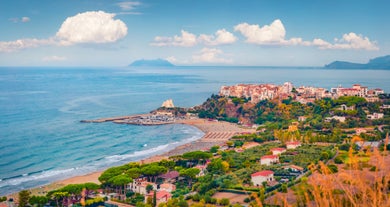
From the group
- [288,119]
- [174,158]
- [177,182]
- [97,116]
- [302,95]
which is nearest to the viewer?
[177,182]

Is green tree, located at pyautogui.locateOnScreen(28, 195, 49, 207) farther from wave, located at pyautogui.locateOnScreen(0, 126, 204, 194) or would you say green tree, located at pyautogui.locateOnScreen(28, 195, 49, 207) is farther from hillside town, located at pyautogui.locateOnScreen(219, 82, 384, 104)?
hillside town, located at pyautogui.locateOnScreen(219, 82, 384, 104)

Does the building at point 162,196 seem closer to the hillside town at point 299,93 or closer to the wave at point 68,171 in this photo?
the wave at point 68,171

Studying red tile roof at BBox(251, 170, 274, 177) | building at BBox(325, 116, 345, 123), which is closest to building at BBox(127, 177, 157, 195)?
red tile roof at BBox(251, 170, 274, 177)

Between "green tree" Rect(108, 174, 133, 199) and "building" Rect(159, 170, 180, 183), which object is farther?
"building" Rect(159, 170, 180, 183)

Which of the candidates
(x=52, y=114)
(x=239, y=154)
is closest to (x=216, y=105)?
(x=52, y=114)

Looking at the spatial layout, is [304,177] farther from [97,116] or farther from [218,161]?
[97,116]

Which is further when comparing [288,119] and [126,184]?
[288,119]

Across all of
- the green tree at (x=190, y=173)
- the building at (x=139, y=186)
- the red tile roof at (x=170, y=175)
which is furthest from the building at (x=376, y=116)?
the building at (x=139, y=186)

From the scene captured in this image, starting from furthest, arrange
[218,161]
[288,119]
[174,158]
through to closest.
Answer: [288,119]
[174,158]
[218,161]
